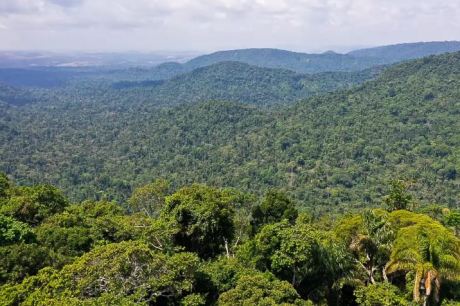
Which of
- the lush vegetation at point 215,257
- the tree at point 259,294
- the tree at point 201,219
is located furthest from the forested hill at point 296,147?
the tree at point 259,294

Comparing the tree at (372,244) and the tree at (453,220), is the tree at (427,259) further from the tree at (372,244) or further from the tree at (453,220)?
the tree at (453,220)

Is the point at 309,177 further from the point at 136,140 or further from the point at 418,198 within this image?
the point at 136,140

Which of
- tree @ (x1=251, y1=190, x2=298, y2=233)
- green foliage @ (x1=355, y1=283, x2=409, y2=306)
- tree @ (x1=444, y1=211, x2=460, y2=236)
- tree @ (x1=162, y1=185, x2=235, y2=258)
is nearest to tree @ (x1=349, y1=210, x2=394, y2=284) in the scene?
green foliage @ (x1=355, y1=283, x2=409, y2=306)

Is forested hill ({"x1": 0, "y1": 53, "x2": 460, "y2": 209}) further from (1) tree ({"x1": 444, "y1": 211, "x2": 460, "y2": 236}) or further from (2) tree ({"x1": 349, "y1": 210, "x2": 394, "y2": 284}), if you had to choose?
(2) tree ({"x1": 349, "y1": 210, "x2": 394, "y2": 284})

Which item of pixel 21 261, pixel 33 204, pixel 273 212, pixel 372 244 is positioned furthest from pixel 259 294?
pixel 33 204

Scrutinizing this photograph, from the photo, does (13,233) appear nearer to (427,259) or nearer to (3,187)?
(3,187)
